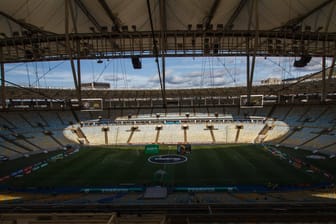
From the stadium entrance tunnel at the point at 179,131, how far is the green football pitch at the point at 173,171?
818 centimetres

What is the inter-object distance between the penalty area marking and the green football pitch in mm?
873

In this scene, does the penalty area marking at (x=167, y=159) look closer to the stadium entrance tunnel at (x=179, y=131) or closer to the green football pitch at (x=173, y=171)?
the green football pitch at (x=173, y=171)

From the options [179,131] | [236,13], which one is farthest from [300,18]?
[179,131]

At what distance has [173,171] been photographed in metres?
26.0

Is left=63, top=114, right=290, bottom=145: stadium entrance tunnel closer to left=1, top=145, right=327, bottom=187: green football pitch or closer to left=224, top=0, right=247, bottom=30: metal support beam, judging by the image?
left=1, top=145, right=327, bottom=187: green football pitch

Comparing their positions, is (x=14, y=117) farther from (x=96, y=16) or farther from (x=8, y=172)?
(x=96, y=16)

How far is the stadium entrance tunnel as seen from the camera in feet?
141

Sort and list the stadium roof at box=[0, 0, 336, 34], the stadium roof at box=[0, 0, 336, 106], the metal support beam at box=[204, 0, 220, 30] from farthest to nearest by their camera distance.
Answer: the metal support beam at box=[204, 0, 220, 30]
the stadium roof at box=[0, 0, 336, 34]
the stadium roof at box=[0, 0, 336, 106]

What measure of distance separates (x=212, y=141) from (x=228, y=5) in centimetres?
2920

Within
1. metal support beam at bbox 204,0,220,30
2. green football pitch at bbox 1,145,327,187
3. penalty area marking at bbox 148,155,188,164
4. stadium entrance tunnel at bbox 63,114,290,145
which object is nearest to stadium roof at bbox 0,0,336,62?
metal support beam at bbox 204,0,220,30

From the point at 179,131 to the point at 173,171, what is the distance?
2045cm

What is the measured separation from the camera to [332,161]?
27547mm

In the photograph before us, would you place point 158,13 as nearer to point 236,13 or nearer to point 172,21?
point 172,21

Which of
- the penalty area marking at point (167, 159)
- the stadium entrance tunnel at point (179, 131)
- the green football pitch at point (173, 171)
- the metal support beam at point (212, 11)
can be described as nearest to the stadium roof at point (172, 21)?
the metal support beam at point (212, 11)
